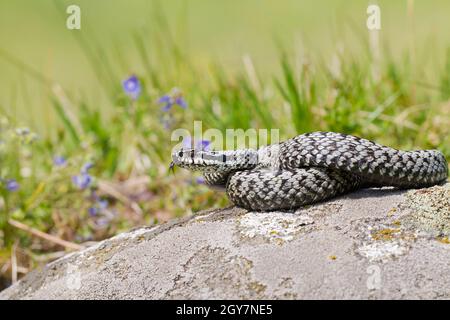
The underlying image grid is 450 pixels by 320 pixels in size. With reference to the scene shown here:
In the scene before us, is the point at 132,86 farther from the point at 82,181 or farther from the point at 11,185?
the point at 11,185

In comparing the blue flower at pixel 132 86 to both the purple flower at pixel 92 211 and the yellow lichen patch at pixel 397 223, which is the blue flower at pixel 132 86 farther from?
the yellow lichen patch at pixel 397 223

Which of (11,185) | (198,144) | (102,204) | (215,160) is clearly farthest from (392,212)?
(11,185)

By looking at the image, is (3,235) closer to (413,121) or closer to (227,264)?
(227,264)

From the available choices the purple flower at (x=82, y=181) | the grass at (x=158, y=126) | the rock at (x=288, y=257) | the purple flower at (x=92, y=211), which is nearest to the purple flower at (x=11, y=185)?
the grass at (x=158, y=126)

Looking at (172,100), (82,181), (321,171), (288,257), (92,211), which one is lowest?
(92,211)

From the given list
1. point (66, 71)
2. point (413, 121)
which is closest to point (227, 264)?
point (413, 121)

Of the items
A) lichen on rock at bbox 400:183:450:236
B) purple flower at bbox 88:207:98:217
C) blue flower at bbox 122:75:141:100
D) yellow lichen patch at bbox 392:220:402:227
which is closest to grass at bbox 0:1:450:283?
purple flower at bbox 88:207:98:217

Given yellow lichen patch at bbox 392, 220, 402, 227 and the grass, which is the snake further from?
the grass
